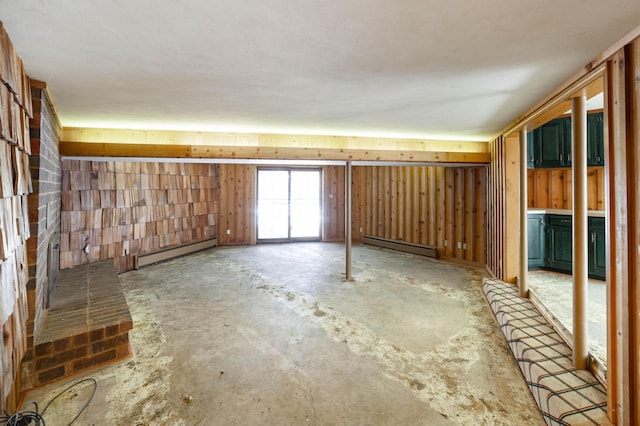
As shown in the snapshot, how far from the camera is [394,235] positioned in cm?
724

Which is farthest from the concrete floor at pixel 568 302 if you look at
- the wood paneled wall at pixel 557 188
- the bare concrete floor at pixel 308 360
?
the wood paneled wall at pixel 557 188

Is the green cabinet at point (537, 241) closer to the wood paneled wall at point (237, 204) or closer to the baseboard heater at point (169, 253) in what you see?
the wood paneled wall at point (237, 204)

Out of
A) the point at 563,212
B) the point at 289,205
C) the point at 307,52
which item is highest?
the point at 307,52

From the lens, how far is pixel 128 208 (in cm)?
532

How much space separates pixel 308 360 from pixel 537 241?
14.1 feet

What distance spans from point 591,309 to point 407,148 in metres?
2.97

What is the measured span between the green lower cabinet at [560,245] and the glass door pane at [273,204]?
223 inches

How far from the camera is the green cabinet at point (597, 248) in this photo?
4102 millimetres

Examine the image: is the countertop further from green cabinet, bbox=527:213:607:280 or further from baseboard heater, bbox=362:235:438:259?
baseboard heater, bbox=362:235:438:259

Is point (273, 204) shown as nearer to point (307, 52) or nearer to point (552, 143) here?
point (552, 143)

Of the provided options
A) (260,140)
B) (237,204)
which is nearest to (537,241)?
(260,140)

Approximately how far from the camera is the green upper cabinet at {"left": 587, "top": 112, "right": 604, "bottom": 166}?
13.5 feet

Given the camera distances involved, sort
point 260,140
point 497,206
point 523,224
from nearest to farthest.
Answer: point 523,224 < point 260,140 < point 497,206

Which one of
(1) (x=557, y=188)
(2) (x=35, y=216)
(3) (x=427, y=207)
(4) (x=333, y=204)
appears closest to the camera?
(2) (x=35, y=216)
